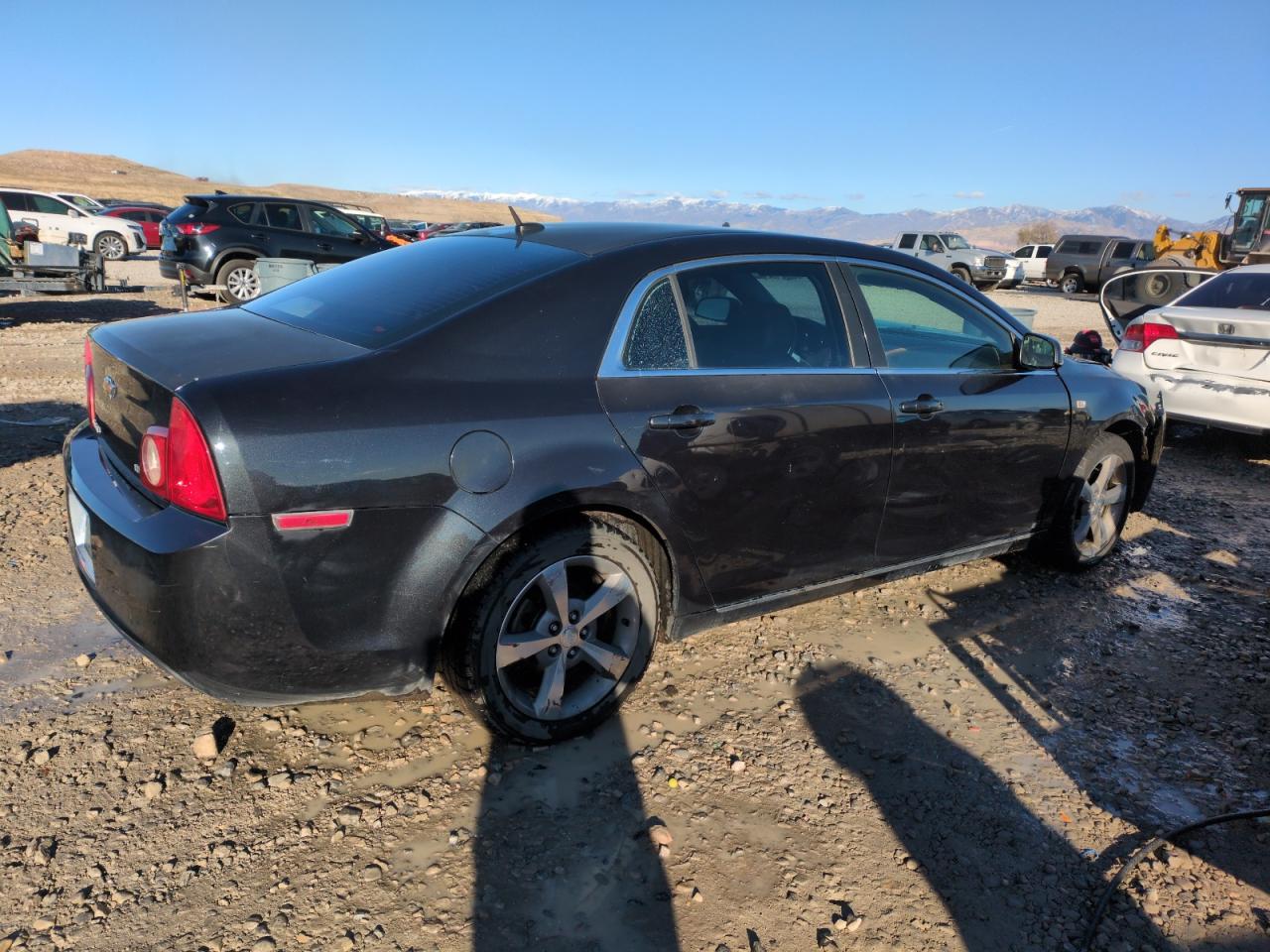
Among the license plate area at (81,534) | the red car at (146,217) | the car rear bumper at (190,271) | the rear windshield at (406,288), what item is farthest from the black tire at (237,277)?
the red car at (146,217)

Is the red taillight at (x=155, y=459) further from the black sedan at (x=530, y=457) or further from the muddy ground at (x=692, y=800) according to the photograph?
the muddy ground at (x=692, y=800)

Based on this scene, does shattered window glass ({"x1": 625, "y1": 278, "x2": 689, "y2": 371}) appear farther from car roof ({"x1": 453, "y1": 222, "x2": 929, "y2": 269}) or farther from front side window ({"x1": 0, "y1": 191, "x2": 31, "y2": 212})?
front side window ({"x1": 0, "y1": 191, "x2": 31, "y2": 212})

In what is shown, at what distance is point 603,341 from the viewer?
112 inches

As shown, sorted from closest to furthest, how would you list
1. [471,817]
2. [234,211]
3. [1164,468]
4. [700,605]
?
[471,817] < [700,605] < [1164,468] < [234,211]

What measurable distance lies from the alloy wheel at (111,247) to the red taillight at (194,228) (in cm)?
1060

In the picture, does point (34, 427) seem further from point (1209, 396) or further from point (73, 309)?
point (1209, 396)

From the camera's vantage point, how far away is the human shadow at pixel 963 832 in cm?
230

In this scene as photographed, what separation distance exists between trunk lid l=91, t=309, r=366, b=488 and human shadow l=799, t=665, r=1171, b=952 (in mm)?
2119

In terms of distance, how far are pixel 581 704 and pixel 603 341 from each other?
1.22m

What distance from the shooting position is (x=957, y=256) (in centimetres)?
2873

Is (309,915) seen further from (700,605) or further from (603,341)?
(603,341)

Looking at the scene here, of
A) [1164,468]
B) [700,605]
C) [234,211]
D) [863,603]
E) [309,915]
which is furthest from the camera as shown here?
[234,211]

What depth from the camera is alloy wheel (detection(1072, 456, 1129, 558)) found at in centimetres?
455

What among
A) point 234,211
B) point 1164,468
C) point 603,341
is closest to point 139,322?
point 603,341
